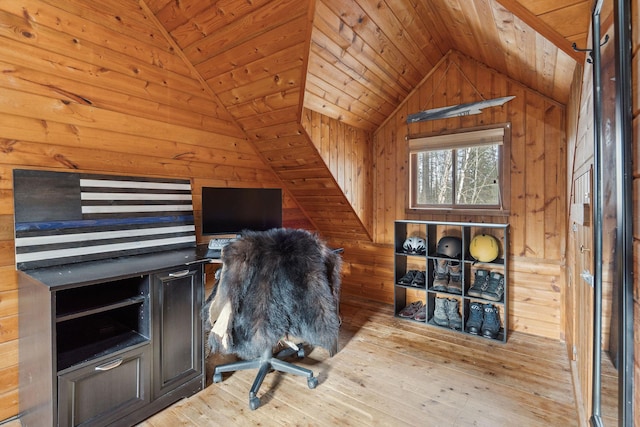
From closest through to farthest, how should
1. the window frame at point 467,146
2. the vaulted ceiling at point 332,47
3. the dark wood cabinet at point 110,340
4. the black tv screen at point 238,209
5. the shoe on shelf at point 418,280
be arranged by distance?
the dark wood cabinet at point 110,340 < the vaulted ceiling at point 332,47 < the black tv screen at point 238,209 < the window frame at point 467,146 < the shoe on shelf at point 418,280

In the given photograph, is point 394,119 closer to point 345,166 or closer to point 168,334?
point 345,166

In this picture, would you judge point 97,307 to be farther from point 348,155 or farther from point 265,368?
point 348,155

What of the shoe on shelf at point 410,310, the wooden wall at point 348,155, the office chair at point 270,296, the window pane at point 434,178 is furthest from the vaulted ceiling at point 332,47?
the shoe on shelf at point 410,310

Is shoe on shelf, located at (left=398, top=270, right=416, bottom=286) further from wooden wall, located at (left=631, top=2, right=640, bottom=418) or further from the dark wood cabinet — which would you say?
Answer: wooden wall, located at (left=631, top=2, right=640, bottom=418)

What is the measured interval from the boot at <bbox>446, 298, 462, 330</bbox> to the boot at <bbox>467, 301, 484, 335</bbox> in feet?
0.29

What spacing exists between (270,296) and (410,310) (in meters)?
1.99

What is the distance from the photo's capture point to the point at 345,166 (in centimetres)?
312

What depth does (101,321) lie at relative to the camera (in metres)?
1.88

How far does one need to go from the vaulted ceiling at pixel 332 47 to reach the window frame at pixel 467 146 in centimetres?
47

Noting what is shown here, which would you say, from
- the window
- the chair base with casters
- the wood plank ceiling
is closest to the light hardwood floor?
the chair base with casters

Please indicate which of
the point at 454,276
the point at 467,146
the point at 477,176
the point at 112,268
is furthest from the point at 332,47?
the point at 454,276

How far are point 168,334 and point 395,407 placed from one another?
1398 millimetres

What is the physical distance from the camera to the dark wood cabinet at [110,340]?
1.43 m

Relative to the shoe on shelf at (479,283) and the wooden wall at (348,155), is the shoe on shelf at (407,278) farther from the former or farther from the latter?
the wooden wall at (348,155)
